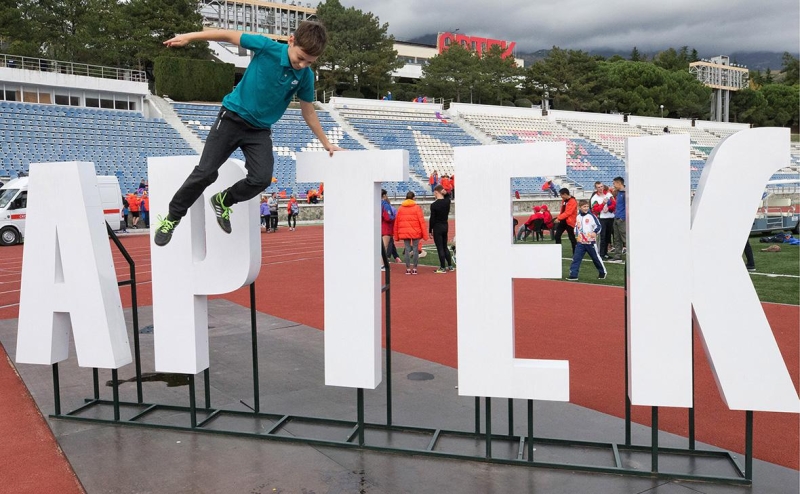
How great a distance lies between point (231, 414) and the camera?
4.82 meters

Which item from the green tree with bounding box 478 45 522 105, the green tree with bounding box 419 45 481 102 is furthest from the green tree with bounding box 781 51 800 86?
the green tree with bounding box 419 45 481 102

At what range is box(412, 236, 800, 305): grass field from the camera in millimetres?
9865

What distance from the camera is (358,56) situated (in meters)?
57.5

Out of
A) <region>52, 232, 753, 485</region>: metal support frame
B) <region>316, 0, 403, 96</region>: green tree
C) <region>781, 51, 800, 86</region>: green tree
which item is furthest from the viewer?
<region>781, 51, 800, 86</region>: green tree

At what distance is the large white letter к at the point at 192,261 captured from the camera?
4.39m

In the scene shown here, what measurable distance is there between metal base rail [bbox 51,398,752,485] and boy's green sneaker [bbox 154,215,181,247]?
115 cm

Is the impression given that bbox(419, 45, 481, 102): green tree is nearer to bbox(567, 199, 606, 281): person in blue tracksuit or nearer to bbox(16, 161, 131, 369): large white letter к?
bbox(567, 199, 606, 281): person in blue tracksuit

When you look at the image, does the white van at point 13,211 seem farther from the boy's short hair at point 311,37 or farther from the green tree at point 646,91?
the green tree at point 646,91

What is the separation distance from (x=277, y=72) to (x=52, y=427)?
2.88m

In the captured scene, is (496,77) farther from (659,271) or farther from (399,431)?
(659,271)

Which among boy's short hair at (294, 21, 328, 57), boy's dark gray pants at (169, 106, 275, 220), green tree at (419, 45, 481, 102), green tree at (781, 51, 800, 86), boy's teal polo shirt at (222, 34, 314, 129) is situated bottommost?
boy's dark gray pants at (169, 106, 275, 220)

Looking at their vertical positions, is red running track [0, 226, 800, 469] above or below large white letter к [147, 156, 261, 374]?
below

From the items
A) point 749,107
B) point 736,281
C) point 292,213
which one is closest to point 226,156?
point 736,281

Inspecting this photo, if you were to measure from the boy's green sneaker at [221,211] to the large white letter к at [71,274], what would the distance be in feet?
3.27
